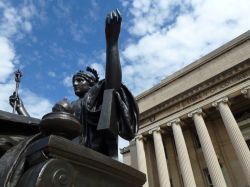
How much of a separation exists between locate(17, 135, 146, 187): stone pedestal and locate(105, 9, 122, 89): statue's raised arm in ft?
2.60

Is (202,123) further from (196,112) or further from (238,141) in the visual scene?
(238,141)

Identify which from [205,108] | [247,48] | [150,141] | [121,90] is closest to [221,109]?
[205,108]

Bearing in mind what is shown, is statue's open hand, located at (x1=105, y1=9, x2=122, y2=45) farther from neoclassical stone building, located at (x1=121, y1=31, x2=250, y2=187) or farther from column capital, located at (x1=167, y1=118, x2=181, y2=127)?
column capital, located at (x1=167, y1=118, x2=181, y2=127)

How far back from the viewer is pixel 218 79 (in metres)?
24.0

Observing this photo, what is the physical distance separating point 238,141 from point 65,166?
21787 mm

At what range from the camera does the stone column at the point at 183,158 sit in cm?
2294

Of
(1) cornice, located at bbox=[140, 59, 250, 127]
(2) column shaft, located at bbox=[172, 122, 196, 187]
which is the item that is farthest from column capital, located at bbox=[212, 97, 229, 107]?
(2) column shaft, located at bbox=[172, 122, 196, 187]

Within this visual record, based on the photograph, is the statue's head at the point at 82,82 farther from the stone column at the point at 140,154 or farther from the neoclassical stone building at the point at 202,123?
the stone column at the point at 140,154

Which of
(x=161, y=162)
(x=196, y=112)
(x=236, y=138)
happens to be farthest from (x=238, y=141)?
(x=161, y=162)

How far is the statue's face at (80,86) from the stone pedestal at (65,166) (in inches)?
44.0

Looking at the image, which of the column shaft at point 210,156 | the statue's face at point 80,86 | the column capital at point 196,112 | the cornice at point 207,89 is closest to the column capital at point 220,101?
the cornice at point 207,89

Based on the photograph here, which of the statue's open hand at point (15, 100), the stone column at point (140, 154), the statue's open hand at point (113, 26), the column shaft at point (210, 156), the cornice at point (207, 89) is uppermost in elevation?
the cornice at point (207, 89)

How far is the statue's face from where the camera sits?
9.20 ft

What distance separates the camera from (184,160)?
23.9 meters
